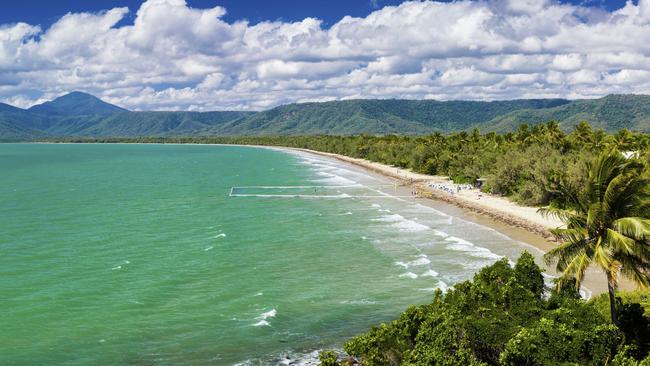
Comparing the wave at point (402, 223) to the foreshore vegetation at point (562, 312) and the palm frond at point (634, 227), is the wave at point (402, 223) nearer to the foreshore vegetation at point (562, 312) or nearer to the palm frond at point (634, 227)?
the foreshore vegetation at point (562, 312)

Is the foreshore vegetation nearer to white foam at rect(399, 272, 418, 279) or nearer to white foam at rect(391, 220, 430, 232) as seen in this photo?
white foam at rect(399, 272, 418, 279)

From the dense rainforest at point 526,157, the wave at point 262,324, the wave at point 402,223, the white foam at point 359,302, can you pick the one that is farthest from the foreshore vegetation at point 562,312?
the wave at point 402,223

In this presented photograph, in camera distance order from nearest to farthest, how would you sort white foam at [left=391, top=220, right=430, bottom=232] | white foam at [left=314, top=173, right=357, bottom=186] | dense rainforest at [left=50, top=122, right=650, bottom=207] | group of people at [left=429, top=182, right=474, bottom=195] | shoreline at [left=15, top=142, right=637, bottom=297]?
shoreline at [left=15, top=142, right=637, bottom=297], white foam at [left=391, top=220, right=430, bottom=232], dense rainforest at [left=50, top=122, right=650, bottom=207], group of people at [left=429, top=182, right=474, bottom=195], white foam at [left=314, top=173, right=357, bottom=186]

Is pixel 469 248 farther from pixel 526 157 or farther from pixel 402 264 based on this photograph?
pixel 526 157

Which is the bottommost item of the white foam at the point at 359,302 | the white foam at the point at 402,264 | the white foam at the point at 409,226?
the white foam at the point at 359,302

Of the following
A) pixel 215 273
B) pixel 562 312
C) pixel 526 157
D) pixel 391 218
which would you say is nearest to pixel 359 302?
pixel 215 273

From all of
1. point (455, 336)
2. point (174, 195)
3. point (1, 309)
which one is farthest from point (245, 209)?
point (455, 336)

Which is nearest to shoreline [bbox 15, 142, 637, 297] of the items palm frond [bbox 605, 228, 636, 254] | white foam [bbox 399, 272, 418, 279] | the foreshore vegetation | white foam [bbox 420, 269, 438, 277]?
white foam [bbox 420, 269, 438, 277]
